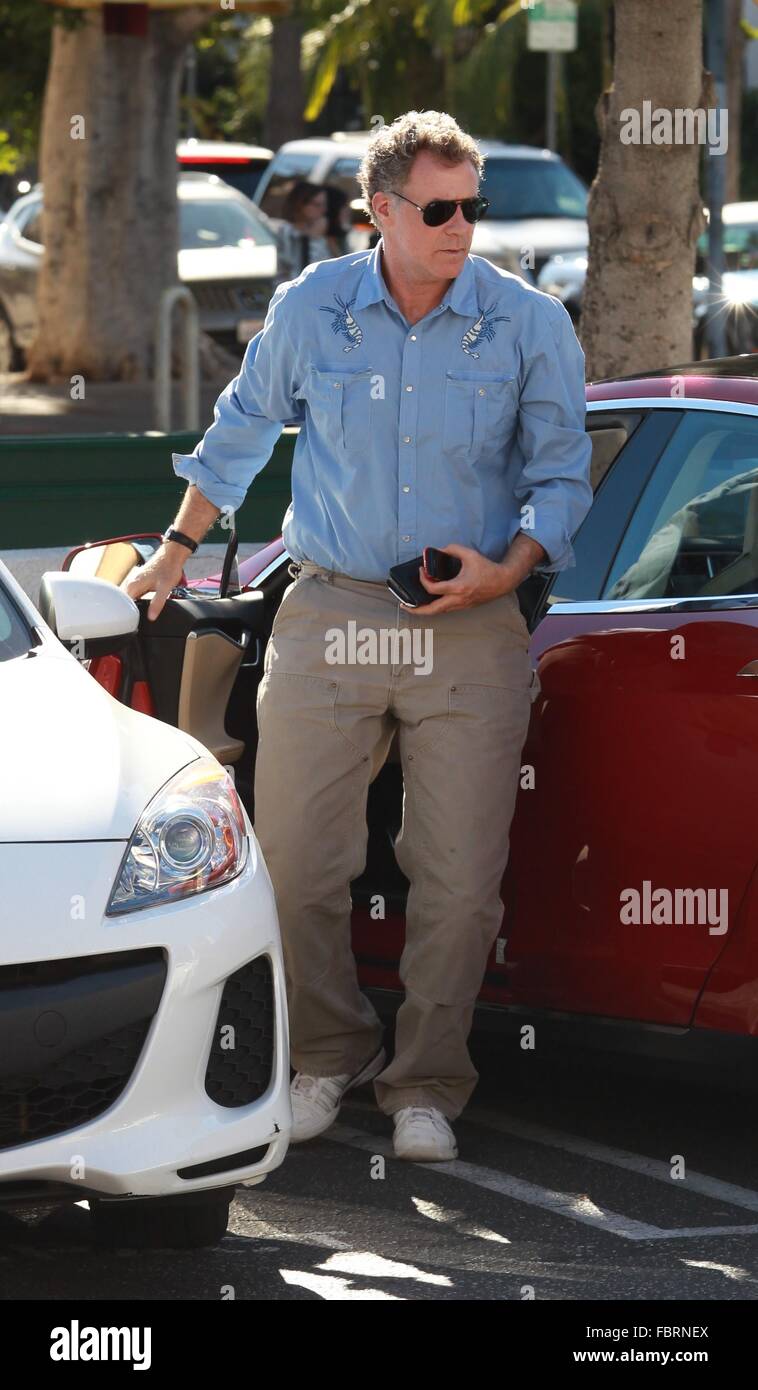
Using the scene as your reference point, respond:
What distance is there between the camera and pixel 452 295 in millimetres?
4648

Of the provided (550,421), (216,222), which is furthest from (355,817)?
(216,222)

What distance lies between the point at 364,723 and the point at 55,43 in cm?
1250

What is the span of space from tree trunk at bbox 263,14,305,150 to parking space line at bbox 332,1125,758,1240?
126 feet

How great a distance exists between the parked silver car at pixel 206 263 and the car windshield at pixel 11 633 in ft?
40.8

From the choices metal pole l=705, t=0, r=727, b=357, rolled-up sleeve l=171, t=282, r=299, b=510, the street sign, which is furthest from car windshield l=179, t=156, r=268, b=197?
rolled-up sleeve l=171, t=282, r=299, b=510

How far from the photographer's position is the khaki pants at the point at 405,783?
15.3ft

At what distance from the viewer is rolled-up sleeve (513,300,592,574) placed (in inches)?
180

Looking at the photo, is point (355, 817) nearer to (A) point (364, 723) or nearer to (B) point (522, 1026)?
(A) point (364, 723)

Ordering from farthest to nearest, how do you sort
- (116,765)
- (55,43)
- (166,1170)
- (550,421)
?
(55,43)
(550,421)
(116,765)
(166,1170)

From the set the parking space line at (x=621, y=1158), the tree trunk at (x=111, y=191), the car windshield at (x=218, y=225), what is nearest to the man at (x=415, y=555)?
the parking space line at (x=621, y=1158)

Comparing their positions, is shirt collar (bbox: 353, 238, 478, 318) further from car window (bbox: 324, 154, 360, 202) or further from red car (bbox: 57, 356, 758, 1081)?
car window (bbox: 324, 154, 360, 202)

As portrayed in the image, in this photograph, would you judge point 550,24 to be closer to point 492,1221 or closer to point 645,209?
point 645,209

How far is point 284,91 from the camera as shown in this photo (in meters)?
42.1

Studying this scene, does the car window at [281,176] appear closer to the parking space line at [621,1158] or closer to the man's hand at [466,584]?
the parking space line at [621,1158]
